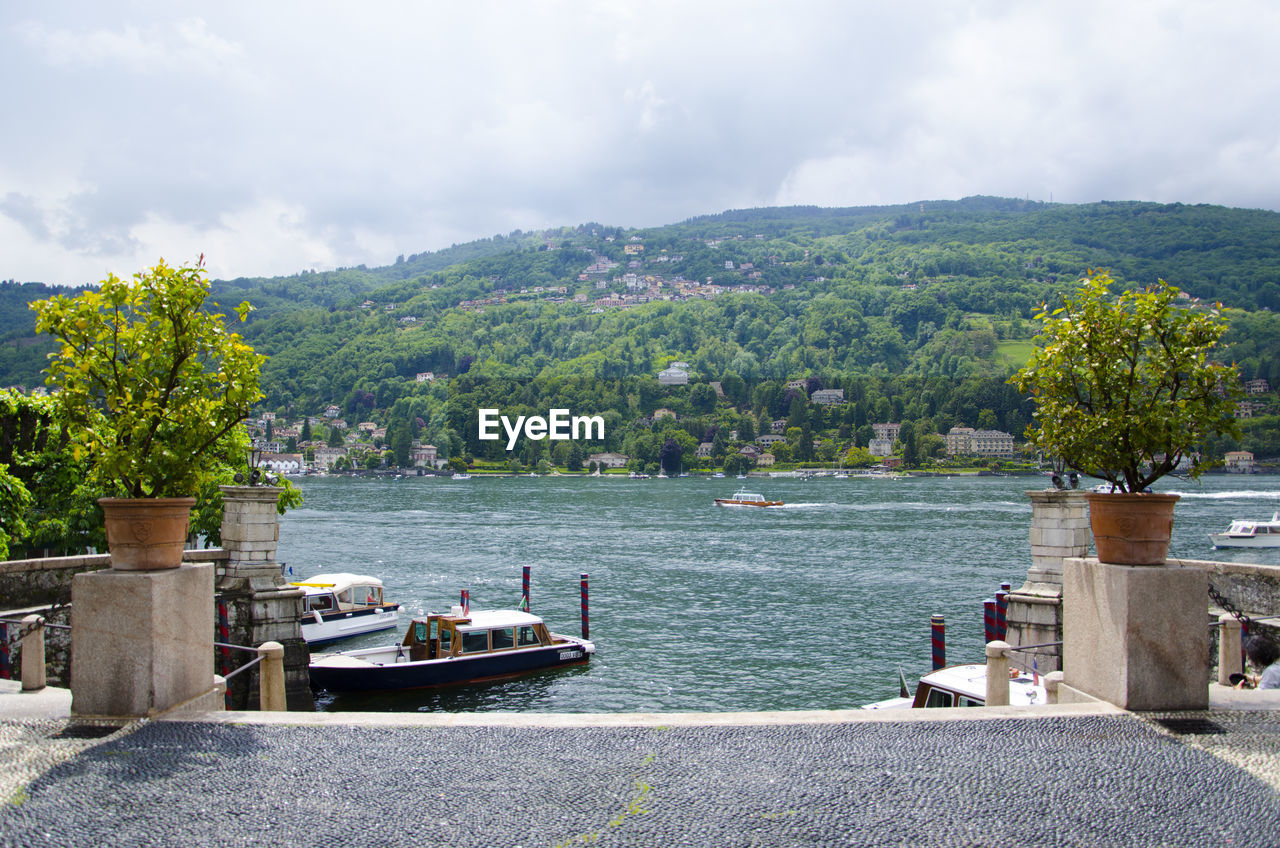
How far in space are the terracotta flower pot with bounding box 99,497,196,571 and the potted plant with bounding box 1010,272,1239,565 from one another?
7800 mm

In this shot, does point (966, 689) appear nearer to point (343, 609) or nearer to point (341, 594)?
point (343, 609)

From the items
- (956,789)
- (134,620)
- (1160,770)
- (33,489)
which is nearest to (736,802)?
(956,789)

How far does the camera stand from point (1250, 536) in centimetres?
5725

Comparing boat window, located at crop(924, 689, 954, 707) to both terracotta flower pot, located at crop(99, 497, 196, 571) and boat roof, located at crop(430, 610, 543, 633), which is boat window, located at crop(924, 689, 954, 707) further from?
boat roof, located at crop(430, 610, 543, 633)

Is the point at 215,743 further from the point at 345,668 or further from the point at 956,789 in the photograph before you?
the point at 345,668

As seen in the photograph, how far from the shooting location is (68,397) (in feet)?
26.9

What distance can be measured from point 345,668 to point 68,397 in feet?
46.5

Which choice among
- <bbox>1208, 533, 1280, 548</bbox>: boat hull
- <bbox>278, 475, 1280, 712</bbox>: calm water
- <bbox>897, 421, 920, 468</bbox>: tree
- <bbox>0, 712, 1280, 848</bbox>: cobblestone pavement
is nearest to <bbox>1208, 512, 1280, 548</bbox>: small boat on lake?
<bbox>1208, 533, 1280, 548</bbox>: boat hull

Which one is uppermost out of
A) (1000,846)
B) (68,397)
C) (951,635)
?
(68,397)

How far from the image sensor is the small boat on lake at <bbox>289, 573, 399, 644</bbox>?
1151 inches

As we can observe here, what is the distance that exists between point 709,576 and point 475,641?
24.0 meters

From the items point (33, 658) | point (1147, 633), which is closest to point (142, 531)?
point (33, 658)

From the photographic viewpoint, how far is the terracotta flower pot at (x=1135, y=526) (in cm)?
727

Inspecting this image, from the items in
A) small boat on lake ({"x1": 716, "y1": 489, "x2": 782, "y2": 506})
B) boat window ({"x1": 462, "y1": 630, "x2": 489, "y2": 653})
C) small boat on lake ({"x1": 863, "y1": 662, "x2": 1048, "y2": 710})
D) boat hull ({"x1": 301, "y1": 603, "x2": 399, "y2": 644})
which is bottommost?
small boat on lake ({"x1": 716, "y1": 489, "x2": 782, "y2": 506})
